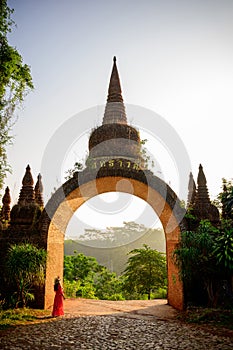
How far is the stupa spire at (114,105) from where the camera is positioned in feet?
42.9

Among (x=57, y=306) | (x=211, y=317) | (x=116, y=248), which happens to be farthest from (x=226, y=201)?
(x=116, y=248)

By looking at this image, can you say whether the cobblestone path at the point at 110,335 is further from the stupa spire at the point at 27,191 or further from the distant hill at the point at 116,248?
the distant hill at the point at 116,248

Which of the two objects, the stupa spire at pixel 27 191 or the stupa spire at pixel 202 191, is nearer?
the stupa spire at pixel 202 191

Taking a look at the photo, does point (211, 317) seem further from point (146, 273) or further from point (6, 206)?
point (6, 206)

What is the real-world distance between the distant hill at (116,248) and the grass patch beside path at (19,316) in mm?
27458

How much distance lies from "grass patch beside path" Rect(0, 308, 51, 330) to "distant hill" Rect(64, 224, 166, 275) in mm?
27458

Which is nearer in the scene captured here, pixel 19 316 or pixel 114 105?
pixel 19 316

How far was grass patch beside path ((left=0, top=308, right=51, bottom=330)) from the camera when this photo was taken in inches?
286

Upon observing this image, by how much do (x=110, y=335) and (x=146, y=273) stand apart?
9.83 meters

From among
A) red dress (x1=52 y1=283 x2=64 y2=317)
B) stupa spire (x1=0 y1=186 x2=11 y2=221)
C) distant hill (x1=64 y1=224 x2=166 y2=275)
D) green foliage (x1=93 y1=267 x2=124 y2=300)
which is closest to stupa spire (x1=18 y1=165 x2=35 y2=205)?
stupa spire (x1=0 y1=186 x2=11 y2=221)

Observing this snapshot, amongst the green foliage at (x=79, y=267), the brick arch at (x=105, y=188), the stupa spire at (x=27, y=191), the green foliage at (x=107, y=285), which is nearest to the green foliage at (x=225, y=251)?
the brick arch at (x=105, y=188)

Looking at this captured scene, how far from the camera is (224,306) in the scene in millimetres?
8609

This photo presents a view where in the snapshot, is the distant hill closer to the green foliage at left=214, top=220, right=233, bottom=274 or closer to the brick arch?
the brick arch

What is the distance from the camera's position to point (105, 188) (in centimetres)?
1175
